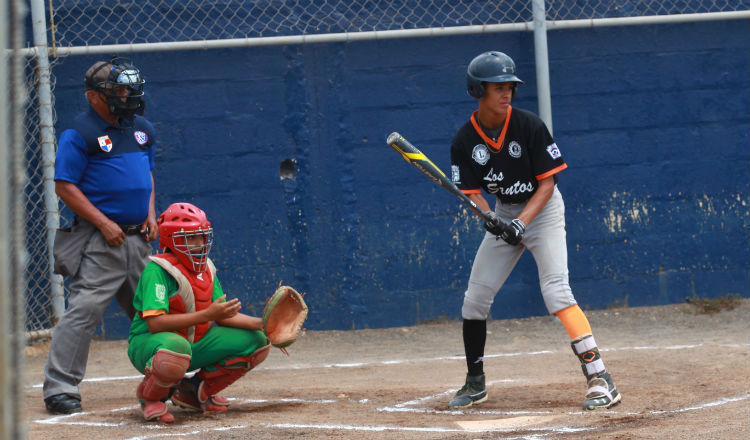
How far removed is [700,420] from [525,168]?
154 cm

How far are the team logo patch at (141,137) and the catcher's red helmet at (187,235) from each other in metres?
0.75

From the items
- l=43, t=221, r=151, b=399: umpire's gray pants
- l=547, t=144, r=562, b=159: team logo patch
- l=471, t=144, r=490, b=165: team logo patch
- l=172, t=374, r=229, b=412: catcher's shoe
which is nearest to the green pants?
l=172, t=374, r=229, b=412: catcher's shoe

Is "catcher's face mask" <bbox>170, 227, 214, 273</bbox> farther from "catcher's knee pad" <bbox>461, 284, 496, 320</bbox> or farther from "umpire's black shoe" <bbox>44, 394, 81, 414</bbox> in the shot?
"catcher's knee pad" <bbox>461, 284, 496, 320</bbox>

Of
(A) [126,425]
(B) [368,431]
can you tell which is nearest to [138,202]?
(A) [126,425]

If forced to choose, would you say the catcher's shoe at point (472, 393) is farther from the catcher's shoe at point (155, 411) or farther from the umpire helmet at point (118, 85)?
the umpire helmet at point (118, 85)

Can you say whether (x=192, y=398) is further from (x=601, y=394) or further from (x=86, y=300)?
(x=601, y=394)

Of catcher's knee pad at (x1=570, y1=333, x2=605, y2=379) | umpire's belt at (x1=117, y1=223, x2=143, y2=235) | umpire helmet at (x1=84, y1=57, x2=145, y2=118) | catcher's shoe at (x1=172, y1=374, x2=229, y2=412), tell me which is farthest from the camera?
umpire's belt at (x1=117, y1=223, x2=143, y2=235)

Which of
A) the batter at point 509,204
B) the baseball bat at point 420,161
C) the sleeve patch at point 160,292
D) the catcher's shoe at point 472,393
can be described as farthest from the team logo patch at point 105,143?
the catcher's shoe at point 472,393

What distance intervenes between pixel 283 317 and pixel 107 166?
1319 mm

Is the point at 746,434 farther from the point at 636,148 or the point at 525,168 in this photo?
the point at 636,148

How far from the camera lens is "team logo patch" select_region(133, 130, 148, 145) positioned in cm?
553

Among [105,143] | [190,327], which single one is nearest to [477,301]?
[190,327]

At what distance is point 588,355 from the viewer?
4.98 meters

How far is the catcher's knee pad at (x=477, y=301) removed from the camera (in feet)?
17.2
